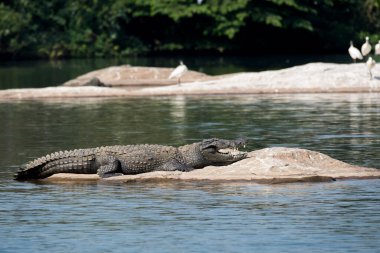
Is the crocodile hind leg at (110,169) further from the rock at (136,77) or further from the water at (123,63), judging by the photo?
the water at (123,63)

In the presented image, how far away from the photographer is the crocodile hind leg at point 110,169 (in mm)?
19656

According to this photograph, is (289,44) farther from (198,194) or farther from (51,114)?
(198,194)

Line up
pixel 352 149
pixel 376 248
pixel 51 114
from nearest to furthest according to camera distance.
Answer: pixel 376 248, pixel 352 149, pixel 51 114

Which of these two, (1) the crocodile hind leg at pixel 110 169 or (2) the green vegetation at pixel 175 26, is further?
(2) the green vegetation at pixel 175 26

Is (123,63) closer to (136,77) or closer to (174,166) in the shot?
(136,77)

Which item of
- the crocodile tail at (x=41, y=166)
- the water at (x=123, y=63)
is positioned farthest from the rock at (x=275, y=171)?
the water at (x=123, y=63)

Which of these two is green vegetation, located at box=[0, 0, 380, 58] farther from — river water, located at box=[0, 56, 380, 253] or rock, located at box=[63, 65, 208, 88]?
river water, located at box=[0, 56, 380, 253]

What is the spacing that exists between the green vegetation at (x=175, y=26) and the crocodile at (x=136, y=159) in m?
48.3

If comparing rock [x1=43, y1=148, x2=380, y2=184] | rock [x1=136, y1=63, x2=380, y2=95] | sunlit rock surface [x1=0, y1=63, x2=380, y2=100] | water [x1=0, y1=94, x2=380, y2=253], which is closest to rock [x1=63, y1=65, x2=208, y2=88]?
sunlit rock surface [x1=0, y1=63, x2=380, y2=100]

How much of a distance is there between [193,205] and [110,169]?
107 inches

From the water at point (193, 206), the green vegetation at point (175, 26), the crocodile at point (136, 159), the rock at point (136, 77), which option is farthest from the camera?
the green vegetation at point (175, 26)

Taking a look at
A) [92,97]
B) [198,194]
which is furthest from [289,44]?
[198,194]

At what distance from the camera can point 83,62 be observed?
66500 mm

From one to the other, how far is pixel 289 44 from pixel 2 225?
59.3 m
